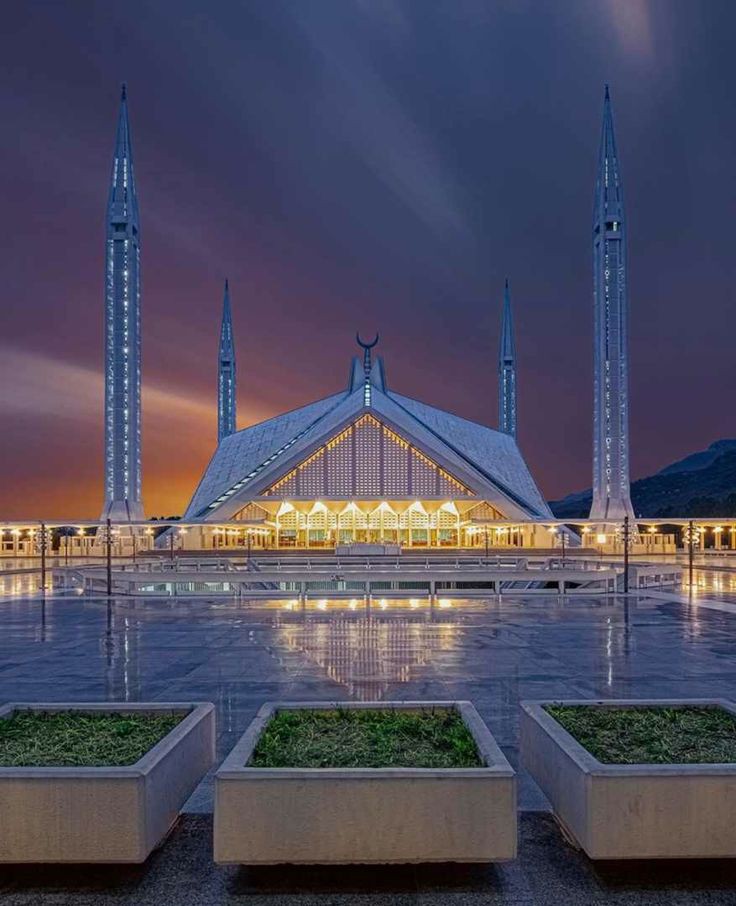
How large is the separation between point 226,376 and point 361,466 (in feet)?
80.2

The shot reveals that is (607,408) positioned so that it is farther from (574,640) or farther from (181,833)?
(181,833)

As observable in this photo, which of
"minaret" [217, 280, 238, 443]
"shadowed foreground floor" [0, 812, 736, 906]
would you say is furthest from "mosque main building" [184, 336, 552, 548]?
"shadowed foreground floor" [0, 812, 736, 906]

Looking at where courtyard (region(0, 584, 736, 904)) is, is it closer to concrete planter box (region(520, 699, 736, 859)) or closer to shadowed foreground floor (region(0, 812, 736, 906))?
shadowed foreground floor (region(0, 812, 736, 906))

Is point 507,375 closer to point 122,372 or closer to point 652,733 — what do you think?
point 122,372

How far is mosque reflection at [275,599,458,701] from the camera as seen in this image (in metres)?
7.10

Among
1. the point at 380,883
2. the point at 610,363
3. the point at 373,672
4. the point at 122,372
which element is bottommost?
the point at 373,672

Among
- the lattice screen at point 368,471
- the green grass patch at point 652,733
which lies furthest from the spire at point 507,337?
the green grass patch at point 652,733

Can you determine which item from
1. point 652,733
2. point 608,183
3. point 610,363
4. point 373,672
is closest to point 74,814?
point 652,733

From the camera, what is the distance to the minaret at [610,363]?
36250 mm

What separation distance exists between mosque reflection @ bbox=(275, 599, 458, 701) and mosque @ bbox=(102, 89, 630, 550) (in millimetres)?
23138

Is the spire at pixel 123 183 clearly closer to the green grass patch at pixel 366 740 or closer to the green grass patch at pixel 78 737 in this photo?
the green grass patch at pixel 78 737

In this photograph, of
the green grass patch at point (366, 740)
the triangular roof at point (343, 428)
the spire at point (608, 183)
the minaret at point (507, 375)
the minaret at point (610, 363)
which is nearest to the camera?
the green grass patch at point (366, 740)

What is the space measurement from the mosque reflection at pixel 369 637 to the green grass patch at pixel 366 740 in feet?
7.13

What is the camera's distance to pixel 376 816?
116 inches
